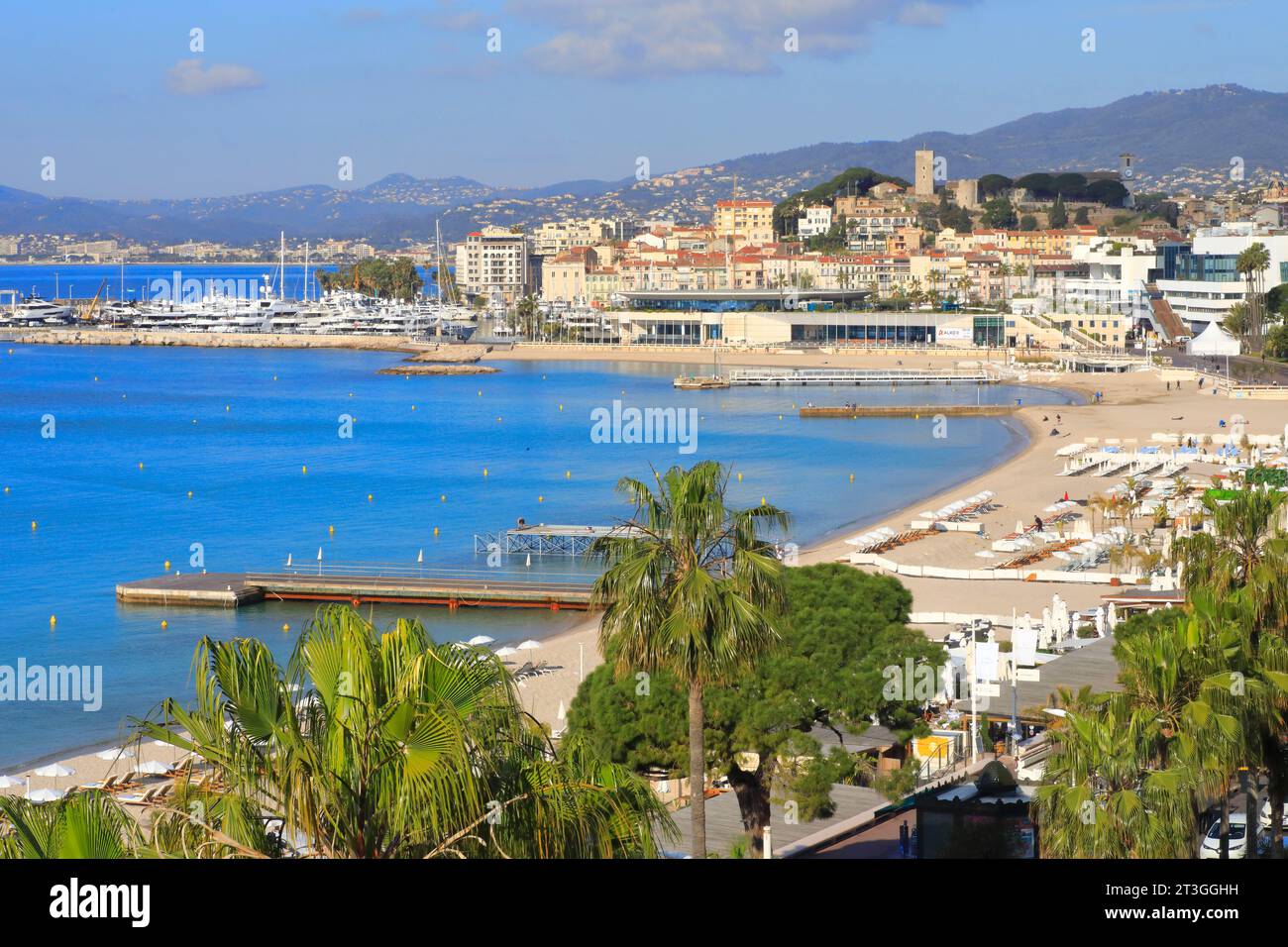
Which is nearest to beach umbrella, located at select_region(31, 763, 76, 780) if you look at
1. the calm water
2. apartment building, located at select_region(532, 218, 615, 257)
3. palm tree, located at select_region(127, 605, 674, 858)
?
the calm water

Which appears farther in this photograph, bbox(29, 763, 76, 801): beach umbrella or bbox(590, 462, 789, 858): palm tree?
bbox(29, 763, 76, 801): beach umbrella

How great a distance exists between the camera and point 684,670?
25.7 ft

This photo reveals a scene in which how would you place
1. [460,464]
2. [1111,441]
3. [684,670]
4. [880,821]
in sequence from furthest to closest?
[460,464] < [1111,441] < [880,821] < [684,670]

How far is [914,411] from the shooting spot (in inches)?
2207

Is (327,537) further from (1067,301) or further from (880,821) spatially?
(1067,301)

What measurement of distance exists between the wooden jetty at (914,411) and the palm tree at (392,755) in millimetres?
51405

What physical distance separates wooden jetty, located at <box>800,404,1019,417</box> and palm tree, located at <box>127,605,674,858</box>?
51.4 metres

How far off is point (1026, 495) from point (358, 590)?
1494cm

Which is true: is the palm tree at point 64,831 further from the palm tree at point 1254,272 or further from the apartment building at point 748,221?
the apartment building at point 748,221

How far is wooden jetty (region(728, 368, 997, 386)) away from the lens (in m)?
67.2

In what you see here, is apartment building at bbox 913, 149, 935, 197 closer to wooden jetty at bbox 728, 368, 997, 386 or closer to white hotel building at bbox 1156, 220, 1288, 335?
white hotel building at bbox 1156, 220, 1288, 335

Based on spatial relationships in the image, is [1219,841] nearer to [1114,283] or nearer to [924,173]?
[1114,283]

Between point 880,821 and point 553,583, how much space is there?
15897 millimetres

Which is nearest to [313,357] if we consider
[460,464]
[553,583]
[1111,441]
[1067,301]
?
[1067,301]
